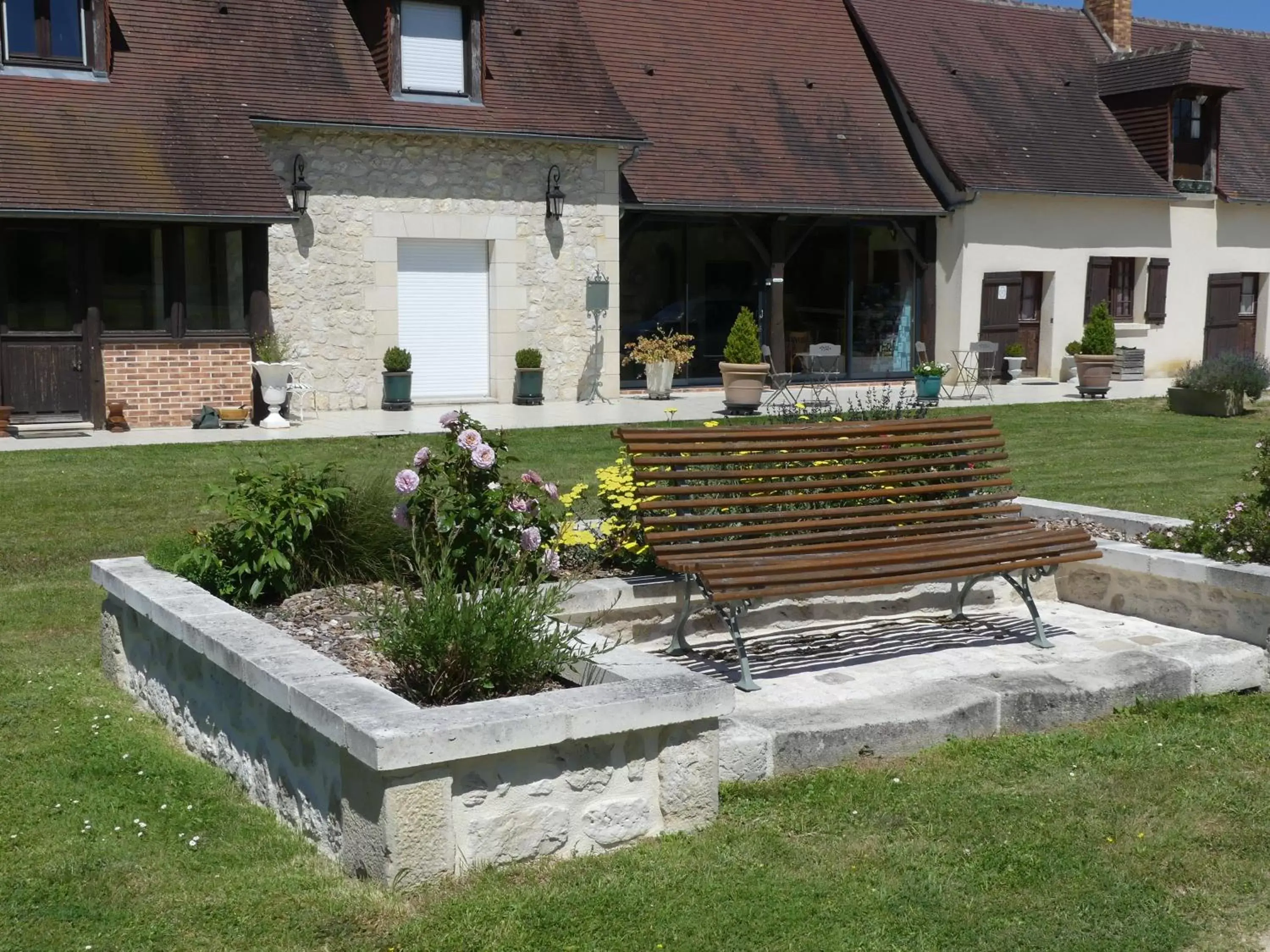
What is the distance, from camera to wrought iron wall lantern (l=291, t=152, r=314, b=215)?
16.7 m

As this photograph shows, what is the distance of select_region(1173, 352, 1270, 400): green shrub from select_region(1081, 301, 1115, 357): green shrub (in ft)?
6.26

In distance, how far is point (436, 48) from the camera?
58.6ft

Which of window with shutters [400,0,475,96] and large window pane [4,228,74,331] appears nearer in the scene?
large window pane [4,228,74,331]

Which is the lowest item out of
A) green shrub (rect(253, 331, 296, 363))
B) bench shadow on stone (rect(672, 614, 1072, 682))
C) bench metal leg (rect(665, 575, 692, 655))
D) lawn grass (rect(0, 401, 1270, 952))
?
lawn grass (rect(0, 401, 1270, 952))

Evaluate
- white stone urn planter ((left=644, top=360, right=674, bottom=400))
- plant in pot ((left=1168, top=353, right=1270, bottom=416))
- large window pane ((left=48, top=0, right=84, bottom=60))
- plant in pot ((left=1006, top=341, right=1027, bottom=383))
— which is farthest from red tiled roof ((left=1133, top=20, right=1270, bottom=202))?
large window pane ((left=48, top=0, right=84, bottom=60))

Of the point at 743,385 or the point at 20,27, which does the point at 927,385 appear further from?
the point at 20,27

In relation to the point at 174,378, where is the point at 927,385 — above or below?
below

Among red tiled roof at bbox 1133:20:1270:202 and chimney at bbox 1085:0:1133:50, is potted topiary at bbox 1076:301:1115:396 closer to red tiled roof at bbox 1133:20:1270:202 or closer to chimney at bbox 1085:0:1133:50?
red tiled roof at bbox 1133:20:1270:202

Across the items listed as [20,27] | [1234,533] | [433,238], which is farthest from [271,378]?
[1234,533]

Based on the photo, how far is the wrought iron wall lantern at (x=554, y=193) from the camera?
18312mm

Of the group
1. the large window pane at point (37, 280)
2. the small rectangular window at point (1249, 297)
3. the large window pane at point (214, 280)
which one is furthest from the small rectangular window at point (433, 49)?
the small rectangular window at point (1249, 297)

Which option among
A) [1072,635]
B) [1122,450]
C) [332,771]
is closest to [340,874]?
[332,771]

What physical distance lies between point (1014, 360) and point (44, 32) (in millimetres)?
14403

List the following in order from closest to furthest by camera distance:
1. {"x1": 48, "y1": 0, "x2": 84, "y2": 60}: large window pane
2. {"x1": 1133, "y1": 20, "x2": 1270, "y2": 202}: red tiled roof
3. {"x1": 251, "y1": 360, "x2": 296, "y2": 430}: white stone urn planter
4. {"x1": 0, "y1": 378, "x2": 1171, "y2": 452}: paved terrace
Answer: {"x1": 0, "y1": 378, "x2": 1171, "y2": 452}: paved terrace < {"x1": 251, "y1": 360, "x2": 296, "y2": 430}: white stone urn planter < {"x1": 48, "y1": 0, "x2": 84, "y2": 60}: large window pane < {"x1": 1133, "y1": 20, "x2": 1270, "y2": 202}: red tiled roof
